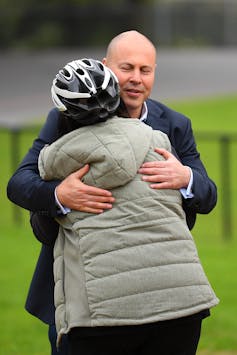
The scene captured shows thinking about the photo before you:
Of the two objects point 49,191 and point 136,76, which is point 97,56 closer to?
point 136,76

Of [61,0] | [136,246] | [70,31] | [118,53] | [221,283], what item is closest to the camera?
[136,246]

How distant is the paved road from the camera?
2608 cm

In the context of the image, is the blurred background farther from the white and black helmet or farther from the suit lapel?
the white and black helmet

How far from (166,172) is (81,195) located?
310 mm

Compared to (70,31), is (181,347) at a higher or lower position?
higher

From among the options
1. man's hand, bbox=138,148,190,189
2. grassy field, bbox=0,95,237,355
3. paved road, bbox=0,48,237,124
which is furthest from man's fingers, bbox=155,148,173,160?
paved road, bbox=0,48,237,124

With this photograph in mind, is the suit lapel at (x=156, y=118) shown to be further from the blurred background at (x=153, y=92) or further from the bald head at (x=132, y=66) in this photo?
the blurred background at (x=153, y=92)

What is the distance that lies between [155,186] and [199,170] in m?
0.41

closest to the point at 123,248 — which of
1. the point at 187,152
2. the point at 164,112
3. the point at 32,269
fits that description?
the point at 187,152

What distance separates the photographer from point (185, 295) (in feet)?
12.4

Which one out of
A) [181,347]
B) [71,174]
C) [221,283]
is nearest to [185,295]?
[181,347]

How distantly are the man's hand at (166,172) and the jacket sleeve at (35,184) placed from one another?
371mm

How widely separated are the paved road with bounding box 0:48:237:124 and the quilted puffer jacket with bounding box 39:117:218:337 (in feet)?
61.1

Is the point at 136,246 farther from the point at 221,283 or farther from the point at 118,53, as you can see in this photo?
the point at 221,283
